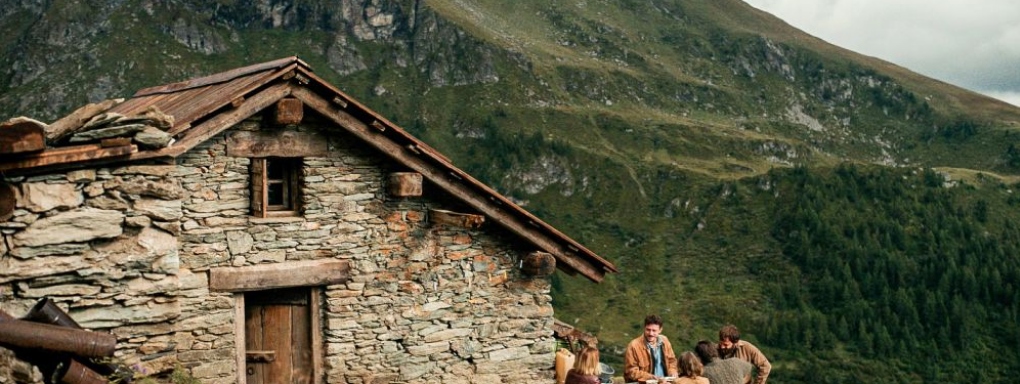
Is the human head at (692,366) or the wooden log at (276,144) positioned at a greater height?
the wooden log at (276,144)

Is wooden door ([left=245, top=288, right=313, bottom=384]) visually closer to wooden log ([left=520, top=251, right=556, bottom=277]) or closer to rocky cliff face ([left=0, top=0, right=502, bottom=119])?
wooden log ([left=520, top=251, right=556, bottom=277])

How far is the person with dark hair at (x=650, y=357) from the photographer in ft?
34.4

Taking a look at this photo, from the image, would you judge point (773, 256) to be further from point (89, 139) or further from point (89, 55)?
point (89, 139)

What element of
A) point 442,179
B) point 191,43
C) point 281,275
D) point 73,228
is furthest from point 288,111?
point 191,43

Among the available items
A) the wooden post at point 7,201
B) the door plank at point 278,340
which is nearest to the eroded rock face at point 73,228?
the wooden post at point 7,201

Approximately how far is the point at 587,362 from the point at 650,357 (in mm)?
820

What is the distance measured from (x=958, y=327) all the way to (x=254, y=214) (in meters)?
135

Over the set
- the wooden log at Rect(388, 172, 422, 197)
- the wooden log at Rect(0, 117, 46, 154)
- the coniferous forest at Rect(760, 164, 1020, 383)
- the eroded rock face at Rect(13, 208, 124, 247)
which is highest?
the wooden log at Rect(0, 117, 46, 154)

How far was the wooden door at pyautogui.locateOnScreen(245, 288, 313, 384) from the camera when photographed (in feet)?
34.3

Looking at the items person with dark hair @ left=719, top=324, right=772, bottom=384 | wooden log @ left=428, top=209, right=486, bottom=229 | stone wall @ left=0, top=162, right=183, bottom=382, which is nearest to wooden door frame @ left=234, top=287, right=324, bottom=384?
stone wall @ left=0, top=162, right=183, bottom=382

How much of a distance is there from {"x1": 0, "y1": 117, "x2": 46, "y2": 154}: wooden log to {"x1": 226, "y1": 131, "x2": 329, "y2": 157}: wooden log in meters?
2.09

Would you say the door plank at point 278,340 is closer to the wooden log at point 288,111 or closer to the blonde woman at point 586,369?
the wooden log at point 288,111

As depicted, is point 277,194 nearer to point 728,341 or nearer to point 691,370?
point 691,370

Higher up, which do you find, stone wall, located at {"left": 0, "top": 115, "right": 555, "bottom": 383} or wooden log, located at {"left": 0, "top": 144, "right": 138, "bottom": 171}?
wooden log, located at {"left": 0, "top": 144, "right": 138, "bottom": 171}
